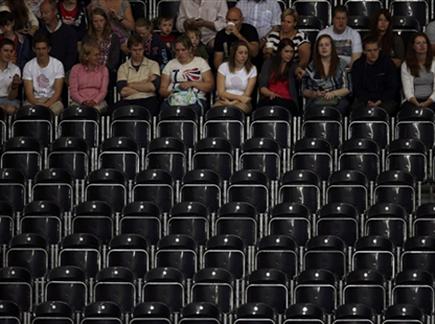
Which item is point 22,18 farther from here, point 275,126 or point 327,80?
point 327,80

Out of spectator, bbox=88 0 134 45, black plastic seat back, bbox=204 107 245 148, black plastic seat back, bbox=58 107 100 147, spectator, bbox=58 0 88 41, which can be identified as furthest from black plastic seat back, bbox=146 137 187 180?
spectator, bbox=58 0 88 41

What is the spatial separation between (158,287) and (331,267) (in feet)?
5.72

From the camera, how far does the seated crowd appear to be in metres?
24.4

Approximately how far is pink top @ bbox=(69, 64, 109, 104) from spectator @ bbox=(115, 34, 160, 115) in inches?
7.4

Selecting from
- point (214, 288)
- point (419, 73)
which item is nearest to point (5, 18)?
point (419, 73)

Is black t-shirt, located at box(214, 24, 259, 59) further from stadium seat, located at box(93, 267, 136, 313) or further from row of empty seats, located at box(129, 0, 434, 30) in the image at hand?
stadium seat, located at box(93, 267, 136, 313)

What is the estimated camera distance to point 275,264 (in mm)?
22688

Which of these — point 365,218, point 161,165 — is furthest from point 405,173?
point 161,165

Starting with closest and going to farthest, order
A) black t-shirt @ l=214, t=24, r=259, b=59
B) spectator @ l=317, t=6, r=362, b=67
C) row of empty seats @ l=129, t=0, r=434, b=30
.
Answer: spectator @ l=317, t=6, r=362, b=67
black t-shirt @ l=214, t=24, r=259, b=59
row of empty seats @ l=129, t=0, r=434, b=30

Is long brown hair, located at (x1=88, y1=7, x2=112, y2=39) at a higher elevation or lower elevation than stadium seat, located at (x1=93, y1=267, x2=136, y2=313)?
higher

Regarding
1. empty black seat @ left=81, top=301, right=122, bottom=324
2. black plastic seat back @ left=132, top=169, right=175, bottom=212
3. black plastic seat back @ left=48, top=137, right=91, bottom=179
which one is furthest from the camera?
black plastic seat back @ left=48, top=137, right=91, bottom=179

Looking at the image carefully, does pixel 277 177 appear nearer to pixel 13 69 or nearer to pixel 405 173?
pixel 405 173

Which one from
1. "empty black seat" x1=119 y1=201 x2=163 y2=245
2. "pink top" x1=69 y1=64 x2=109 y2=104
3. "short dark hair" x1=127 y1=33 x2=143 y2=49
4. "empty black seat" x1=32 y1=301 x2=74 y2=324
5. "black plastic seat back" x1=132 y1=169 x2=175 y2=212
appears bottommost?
"empty black seat" x1=32 y1=301 x2=74 y2=324

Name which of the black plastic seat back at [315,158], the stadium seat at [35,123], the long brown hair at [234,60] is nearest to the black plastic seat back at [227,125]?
the long brown hair at [234,60]
